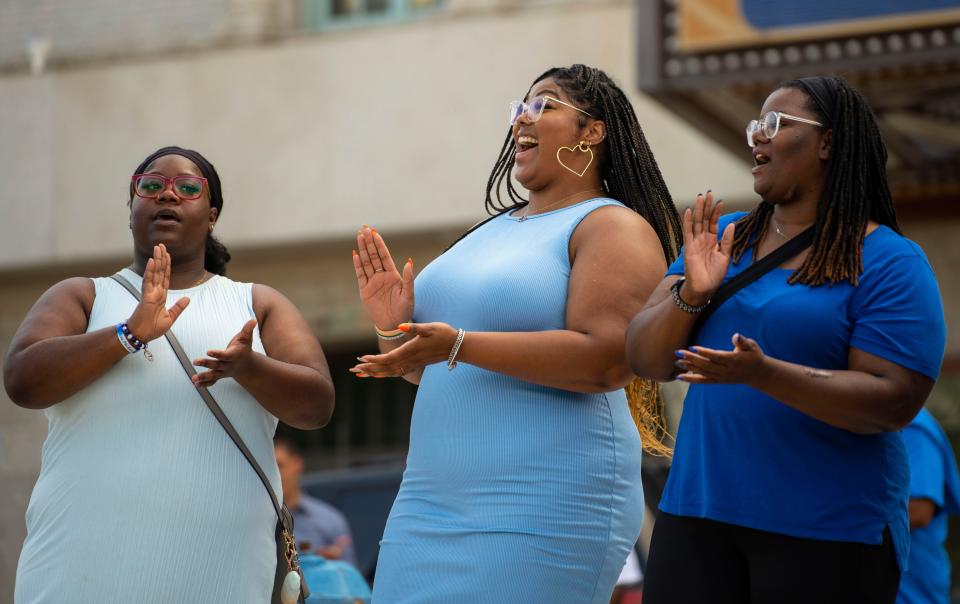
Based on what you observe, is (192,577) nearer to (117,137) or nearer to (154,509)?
(154,509)

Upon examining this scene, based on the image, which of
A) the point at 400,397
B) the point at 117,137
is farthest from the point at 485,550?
the point at 117,137

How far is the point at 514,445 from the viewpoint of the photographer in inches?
157

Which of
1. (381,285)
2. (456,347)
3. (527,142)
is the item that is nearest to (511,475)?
(456,347)

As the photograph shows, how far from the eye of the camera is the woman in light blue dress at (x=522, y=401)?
3.90 metres

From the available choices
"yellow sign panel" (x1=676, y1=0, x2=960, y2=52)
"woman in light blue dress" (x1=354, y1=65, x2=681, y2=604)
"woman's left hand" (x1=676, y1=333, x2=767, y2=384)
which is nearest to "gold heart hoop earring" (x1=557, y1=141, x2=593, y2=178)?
"woman in light blue dress" (x1=354, y1=65, x2=681, y2=604)

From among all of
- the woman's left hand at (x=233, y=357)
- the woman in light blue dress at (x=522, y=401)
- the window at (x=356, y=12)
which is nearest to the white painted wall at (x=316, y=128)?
the window at (x=356, y=12)

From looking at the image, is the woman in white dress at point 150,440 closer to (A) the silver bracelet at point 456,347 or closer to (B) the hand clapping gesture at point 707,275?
(A) the silver bracelet at point 456,347

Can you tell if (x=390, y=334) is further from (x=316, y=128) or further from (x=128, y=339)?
(x=316, y=128)

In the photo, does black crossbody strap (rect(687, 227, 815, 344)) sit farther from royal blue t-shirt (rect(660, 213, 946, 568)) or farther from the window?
the window

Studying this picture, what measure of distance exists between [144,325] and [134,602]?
73cm

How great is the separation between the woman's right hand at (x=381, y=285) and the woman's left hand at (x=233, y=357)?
1.05 ft

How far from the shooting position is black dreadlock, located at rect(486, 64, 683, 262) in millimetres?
4441

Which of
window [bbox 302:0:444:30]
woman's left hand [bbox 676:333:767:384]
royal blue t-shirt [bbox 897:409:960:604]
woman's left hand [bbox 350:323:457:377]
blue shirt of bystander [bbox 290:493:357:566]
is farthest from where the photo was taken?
window [bbox 302:0:444:30]

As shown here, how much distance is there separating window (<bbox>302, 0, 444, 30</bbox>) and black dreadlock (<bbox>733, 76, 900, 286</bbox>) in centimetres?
1054
